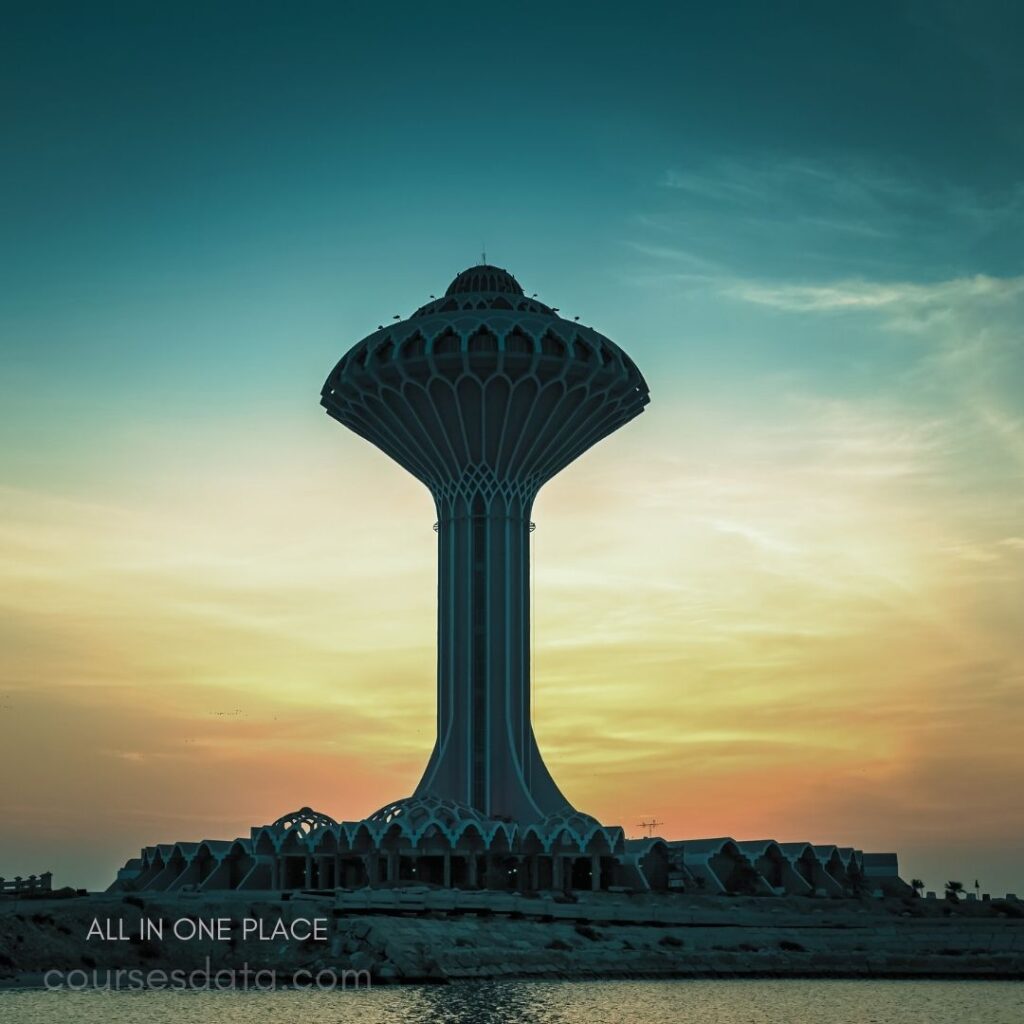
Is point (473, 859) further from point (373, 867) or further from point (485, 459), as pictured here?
point (485, 459)

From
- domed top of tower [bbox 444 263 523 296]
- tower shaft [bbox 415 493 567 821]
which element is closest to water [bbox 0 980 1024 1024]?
tower shaft [bbox 415 493 567 821]

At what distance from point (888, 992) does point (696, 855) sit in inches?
1295

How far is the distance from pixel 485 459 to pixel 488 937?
4370 cm

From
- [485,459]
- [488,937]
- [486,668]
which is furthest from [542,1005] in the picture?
[485,459]

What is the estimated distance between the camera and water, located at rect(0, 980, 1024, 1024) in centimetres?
4844

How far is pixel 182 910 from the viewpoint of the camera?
61.8m

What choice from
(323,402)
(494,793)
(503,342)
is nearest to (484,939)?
(494,793)

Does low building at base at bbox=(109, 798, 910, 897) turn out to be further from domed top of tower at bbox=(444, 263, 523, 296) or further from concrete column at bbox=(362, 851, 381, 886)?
domed top of tower at bbox=(444, 263, 523, 296)

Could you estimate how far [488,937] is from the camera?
214 ft

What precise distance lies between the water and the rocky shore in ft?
5.85

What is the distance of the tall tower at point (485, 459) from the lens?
99188 mm

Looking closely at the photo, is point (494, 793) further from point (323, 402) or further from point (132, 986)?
point (132, 986)

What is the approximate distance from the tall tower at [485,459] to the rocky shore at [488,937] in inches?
748

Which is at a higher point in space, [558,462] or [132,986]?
[558,462]
